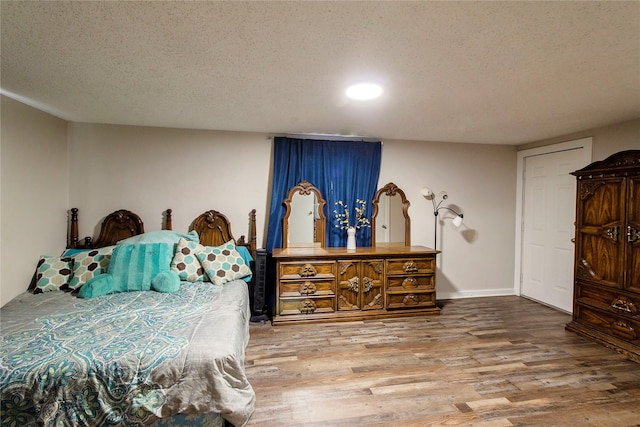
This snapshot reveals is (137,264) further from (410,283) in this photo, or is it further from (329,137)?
(410,283)

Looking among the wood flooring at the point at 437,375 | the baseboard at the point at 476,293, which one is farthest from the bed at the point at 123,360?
the baseboard at the point at 476,293

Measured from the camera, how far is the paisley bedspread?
1.52 metres

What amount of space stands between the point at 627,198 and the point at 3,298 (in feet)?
17.8

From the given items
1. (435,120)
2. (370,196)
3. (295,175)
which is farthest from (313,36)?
(370,196)

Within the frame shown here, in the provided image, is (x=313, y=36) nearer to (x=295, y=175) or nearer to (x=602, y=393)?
(x=295, y=175)

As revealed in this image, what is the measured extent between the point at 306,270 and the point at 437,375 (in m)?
1.63

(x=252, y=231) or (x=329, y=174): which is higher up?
(x=329, y=174)

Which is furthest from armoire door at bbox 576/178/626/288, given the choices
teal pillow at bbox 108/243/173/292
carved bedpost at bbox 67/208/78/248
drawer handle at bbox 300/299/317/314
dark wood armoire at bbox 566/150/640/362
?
carved bedpost at bbox 67/208/78/248

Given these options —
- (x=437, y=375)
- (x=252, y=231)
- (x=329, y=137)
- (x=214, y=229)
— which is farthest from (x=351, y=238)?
(x=437, y=375)

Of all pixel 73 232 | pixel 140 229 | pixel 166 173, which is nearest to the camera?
pixel 73 232

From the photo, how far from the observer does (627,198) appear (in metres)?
2.71

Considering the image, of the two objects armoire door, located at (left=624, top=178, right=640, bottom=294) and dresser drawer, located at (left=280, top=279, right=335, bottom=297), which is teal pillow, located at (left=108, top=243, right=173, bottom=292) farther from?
armoire door, located at (left=624, top=178, right=640, bottom=294)

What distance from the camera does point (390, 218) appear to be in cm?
414

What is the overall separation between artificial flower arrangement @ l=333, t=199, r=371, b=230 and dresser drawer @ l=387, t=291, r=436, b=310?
36.8 inches
